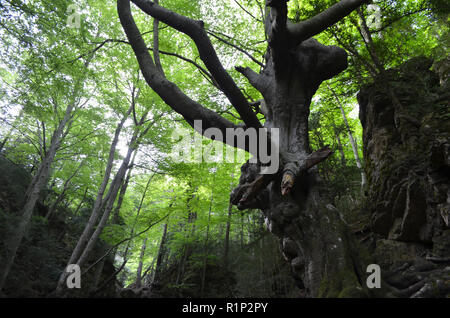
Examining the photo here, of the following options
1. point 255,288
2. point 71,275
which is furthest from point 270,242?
point 71,275

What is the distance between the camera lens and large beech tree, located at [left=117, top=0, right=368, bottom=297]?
2.17m

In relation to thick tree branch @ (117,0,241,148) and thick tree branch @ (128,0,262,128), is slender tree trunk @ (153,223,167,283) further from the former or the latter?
thick tree branch @ (128,0,262,128)

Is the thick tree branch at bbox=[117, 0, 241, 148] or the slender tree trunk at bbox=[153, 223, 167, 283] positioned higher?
the thick tree branch at bbox=[117, 0, 241, 148]

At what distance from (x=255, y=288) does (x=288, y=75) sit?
4.94 metres

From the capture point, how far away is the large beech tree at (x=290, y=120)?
2.17 meters

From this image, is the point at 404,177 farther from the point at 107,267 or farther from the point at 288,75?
the point at 107,267

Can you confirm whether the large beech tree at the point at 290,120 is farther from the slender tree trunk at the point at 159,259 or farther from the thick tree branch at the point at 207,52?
the slender tree trunk at the point at 159,259

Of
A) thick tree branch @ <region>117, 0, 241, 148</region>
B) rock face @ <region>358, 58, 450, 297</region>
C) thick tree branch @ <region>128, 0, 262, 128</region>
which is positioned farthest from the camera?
rock face @ <region>358, 58, 450, 297</region>

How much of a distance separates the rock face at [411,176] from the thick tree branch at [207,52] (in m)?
2.45

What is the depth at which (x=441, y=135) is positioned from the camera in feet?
10.9

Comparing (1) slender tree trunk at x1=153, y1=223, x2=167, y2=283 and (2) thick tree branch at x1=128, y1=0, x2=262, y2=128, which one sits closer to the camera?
(2) thick tree branch at x1=128, y1=0, x2=262, y2=128

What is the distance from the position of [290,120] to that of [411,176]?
2.46 m

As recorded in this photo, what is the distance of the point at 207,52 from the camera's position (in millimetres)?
2070

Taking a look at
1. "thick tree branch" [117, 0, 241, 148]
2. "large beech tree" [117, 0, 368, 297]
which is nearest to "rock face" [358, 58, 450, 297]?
"large beech tree" [117, 0, 368, 297]
